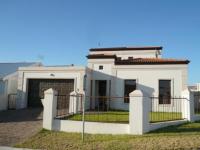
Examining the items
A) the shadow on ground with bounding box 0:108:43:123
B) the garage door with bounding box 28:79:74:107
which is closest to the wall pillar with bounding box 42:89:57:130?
the shadow on ground with bounding box 0:108:43:123

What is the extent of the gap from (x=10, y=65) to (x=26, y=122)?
13.7 m

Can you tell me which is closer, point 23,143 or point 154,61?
point 23,143

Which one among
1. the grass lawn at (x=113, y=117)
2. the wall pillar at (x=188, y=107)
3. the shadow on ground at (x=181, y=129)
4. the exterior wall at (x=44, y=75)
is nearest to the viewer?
the shadow on ground at (x=181, y=129)

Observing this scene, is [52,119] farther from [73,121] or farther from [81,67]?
[81,67]

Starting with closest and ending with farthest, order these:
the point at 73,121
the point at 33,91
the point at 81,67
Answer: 1. the point at 73,121
2. the point at 81,67
3. the point at 33,91

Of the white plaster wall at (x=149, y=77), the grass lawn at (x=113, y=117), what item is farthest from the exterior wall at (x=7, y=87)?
the white plaster wall at (x=149, y=77)

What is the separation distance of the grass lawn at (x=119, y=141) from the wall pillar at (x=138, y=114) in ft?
1.32

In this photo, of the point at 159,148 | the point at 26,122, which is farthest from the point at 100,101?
the point at 159,148

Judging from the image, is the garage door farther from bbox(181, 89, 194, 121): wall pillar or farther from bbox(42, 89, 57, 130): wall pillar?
bbox(181, 89, 194, 121): wall pillar

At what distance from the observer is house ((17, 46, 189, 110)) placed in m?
20.4

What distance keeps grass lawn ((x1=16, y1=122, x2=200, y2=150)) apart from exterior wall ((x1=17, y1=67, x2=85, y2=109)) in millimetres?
9148

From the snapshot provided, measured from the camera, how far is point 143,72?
2103 cm

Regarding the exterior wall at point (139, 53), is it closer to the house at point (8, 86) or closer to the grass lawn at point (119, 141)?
the house at point (8, 86)

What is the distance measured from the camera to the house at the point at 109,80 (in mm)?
20422
